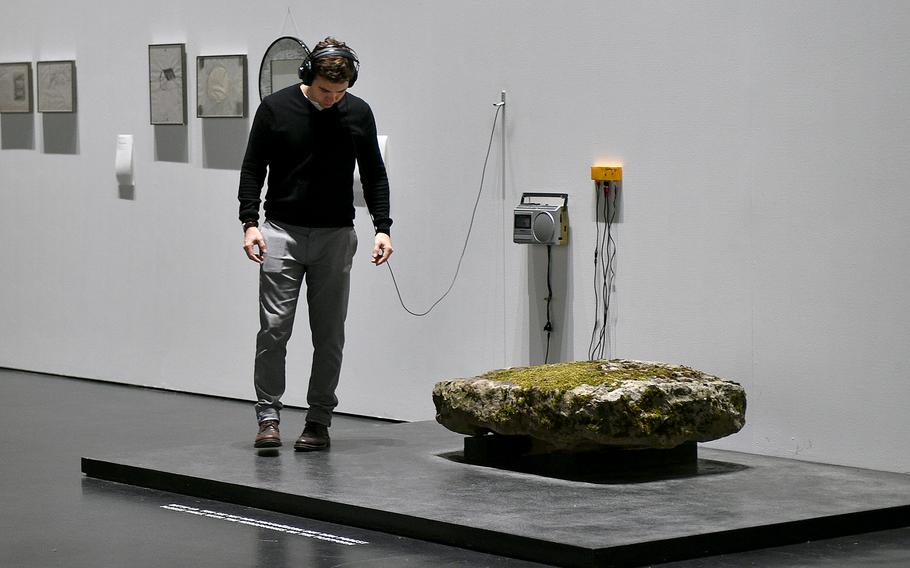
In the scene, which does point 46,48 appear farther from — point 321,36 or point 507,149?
point 507,149

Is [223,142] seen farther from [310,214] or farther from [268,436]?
[268,436]

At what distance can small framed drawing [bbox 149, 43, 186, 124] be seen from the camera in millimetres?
9367

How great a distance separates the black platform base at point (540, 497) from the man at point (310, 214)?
1.12 feet

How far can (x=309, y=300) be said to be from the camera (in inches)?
263

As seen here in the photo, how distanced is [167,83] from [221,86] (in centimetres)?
51

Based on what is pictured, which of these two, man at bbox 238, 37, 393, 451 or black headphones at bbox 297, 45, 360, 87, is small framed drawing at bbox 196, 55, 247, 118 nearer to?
man at bbox 238, 37, 393, 451

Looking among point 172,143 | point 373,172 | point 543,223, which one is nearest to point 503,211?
point 543,223

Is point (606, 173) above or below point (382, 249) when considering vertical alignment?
above

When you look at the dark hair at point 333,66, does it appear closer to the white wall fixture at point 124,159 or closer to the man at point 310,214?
the man at point 310,214

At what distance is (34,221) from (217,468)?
15.8 ft

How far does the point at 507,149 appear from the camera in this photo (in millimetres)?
7746

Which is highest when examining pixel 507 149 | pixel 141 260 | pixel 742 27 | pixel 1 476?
pixel 742 27

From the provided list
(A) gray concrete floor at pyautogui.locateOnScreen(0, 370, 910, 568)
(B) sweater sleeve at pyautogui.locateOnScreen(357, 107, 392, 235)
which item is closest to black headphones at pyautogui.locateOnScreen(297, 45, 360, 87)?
(B) sweater sleeve at pyautogui.locateOnScreen(357, 107, 392, 235)

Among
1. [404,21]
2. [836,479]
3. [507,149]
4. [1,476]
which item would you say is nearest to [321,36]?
[404,21]
